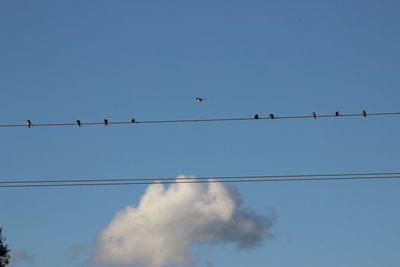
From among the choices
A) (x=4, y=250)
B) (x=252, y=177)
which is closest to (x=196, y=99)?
(x=252, y=177)

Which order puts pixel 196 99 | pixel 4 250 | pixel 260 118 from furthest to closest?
pixel 4 250
pixel 196 99
pixel 260 118

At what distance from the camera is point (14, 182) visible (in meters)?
48.4

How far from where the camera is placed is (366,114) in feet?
157

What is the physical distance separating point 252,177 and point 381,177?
8116mm

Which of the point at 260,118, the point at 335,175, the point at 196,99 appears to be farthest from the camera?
the point at 196,99

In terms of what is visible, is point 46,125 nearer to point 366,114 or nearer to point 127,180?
point 127,180

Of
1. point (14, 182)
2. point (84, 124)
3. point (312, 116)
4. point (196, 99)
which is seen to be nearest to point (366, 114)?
point (312, 116)

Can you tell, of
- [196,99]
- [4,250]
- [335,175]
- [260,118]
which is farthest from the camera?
[4,250]

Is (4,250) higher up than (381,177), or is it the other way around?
(4,250)

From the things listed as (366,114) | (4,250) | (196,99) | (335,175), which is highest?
(4,250)

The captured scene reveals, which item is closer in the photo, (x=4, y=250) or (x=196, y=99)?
(x=196, y=99)

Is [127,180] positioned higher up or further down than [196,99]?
further down

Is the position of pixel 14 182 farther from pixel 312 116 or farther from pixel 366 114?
pixel 366 114

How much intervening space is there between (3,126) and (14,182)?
144 inches
